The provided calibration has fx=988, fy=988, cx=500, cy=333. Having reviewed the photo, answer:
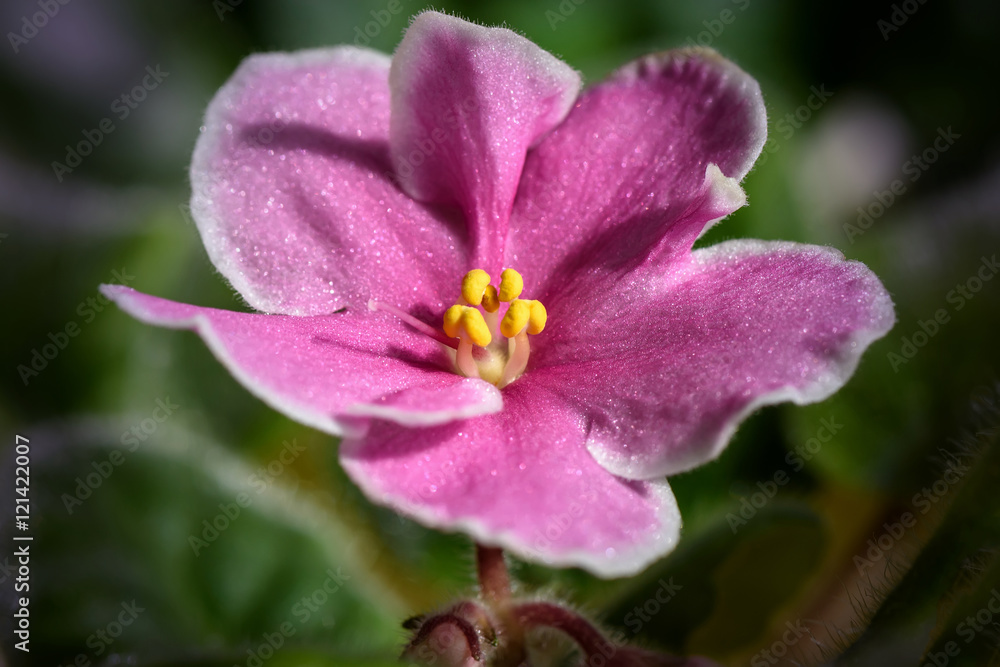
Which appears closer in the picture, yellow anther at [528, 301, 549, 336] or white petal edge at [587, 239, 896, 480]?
white petal edge at [587, 239, 896, 480]

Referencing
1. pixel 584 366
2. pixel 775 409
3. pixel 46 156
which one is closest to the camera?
pixel 584 366

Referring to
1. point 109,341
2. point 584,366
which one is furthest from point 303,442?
point 584,366

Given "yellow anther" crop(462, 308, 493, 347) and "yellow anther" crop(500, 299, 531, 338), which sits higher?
"yellow anther" crop(500, 299, 531, 338)

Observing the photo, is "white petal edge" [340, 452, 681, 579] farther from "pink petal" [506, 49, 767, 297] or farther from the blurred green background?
"pink petal" [506, 49, 767, 297]

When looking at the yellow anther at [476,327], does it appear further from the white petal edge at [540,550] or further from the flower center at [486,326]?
A: the white petal edge at [540,550]

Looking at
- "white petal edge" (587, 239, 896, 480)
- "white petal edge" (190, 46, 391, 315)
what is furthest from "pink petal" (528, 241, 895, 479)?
"white petal edge" (190, 46, 391, 315)

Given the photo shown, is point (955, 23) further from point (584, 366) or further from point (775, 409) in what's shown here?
point (584, 366)

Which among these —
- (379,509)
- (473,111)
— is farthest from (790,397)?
(379,509)
